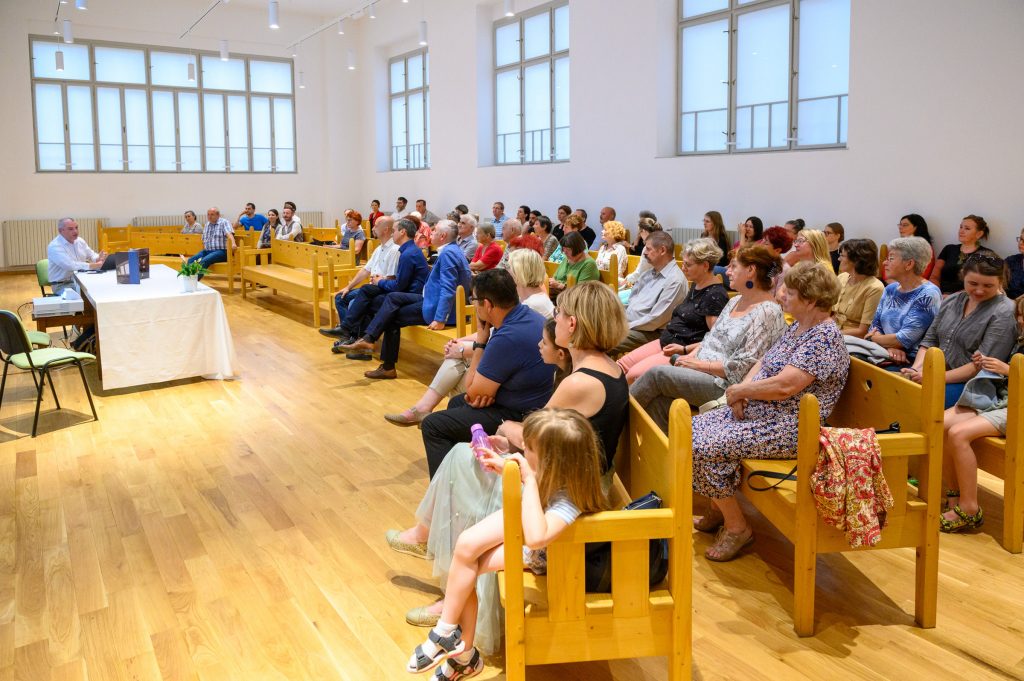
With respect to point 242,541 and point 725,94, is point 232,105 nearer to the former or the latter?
point 725,94

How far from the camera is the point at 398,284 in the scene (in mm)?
6734

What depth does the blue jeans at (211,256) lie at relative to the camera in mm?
12281

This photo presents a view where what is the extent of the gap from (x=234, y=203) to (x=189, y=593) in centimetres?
1555

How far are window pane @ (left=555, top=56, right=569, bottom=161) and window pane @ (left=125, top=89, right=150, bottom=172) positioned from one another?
337 inches

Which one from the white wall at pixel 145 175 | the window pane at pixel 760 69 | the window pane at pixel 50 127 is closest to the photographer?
the window pane at pixel 760 69

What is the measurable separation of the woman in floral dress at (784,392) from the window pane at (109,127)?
624 inches

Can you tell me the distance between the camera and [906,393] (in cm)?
284

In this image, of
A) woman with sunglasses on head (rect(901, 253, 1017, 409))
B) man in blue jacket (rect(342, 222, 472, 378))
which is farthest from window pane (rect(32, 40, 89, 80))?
woman with sunglasses on head (rect(901, 253, 1017, 409))

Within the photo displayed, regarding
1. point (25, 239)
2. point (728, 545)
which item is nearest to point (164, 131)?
point (25, 239)

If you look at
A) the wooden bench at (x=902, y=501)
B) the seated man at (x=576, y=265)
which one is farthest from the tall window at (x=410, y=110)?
the wooden bench at (x=902, y=501)

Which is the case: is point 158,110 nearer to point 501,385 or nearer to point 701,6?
point 701,6

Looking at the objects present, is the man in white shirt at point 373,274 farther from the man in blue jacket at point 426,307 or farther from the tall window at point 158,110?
the tall window at point 158,110

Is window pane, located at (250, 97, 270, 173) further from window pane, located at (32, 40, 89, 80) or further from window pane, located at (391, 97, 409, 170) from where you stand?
window pane, located at (32, 40, 89, 80)

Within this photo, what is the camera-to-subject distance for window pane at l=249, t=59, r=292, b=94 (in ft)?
57.6
